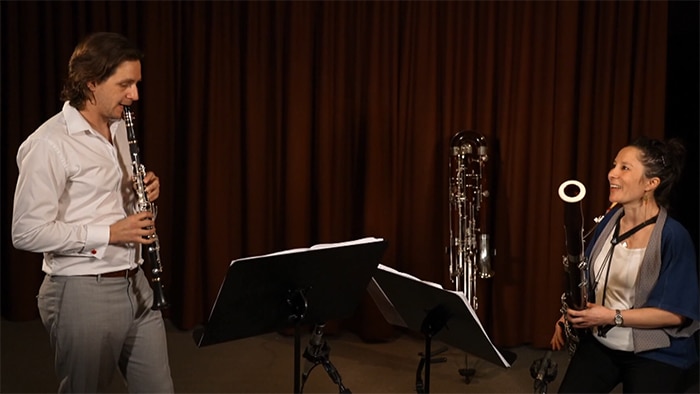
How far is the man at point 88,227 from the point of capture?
2238mm

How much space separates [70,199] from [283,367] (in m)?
2.07

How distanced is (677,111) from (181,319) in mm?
3324

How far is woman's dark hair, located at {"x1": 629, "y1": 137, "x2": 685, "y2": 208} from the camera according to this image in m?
2.73

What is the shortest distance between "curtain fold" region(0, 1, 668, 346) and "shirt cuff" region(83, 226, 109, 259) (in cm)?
227

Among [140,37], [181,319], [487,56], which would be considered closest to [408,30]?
[487,56]

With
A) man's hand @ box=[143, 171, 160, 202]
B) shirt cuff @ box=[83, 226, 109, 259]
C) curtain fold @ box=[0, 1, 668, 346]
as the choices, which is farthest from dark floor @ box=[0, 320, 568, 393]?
shirt cuff @ box=[83, 226, 109, 259]

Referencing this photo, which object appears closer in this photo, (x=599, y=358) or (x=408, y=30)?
(x=599, y=358)

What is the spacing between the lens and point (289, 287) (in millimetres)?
2303

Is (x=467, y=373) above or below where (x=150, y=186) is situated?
below

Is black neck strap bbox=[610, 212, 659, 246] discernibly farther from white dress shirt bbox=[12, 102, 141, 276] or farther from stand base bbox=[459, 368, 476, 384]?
white dress shirt bbox=[12, 102, 141, 276]

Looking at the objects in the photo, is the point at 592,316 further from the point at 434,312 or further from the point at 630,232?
the point at 434,312

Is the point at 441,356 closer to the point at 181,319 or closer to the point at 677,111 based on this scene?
the point at 181,319

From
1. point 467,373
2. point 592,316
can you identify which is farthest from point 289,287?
point 467,373

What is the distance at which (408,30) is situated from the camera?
14.3 feet
